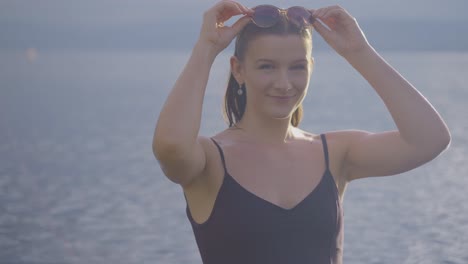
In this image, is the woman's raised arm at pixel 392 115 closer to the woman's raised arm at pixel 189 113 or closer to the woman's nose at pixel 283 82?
the woman's nose at pixel 283 82

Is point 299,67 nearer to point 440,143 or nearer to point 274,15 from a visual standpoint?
point 274,15

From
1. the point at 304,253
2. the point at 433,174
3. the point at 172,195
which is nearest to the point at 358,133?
the point at 304,253

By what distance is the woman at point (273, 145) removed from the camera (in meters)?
3.16

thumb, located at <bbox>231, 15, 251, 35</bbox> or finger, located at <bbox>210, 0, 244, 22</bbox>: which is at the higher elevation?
finger, located at <bbox>210, 0, 244, 22</bbox>

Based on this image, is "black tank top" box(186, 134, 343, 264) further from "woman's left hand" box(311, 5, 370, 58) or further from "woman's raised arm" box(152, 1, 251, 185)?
"woman's left hand" box(311, 5, 370, 58)

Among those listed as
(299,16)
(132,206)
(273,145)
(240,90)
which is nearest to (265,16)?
(299,16)

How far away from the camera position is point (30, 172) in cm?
2058

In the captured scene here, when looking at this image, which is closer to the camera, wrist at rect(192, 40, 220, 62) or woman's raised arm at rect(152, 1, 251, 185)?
woman's raised arm at rect(152, 1, 251, 185)

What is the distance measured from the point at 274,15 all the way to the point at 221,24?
225 millimetres

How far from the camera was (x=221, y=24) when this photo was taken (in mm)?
3434

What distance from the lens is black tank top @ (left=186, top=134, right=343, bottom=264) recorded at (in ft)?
10.3

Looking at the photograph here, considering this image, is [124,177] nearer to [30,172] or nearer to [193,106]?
[30,172]

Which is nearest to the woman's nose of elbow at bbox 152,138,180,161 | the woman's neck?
the woman's neck

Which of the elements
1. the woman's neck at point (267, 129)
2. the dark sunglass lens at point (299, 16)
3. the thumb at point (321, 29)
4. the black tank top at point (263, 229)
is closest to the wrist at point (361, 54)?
the thumb at point (321, 29)
